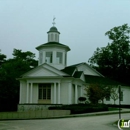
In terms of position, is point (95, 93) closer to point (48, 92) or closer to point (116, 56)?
point (48, 92)

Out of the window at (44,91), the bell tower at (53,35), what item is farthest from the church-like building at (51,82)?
the bell tower at (53,35)

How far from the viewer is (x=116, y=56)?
198 ft

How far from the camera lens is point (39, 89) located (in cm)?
4069

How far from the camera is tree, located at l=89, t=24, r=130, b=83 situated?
198 ft

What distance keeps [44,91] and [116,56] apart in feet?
80.9

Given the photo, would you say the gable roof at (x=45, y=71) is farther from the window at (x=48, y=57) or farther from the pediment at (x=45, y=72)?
the window at (x=48, y=57)

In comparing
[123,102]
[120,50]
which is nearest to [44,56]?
[123,102]

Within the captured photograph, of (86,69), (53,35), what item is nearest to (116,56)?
(86,69)

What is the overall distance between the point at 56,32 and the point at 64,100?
39.3 ft

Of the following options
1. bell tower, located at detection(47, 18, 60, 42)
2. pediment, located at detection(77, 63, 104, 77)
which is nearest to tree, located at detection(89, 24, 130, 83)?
pediment, located at detection(77, 63, 104, 77)

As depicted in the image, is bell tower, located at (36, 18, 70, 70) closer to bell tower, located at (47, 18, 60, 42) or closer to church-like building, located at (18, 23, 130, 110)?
church-like building, located at (18, 23, 130, 110)

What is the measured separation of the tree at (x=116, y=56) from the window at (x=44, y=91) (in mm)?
24156

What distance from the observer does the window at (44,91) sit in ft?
132

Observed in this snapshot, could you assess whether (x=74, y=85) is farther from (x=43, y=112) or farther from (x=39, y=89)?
(x=43, y=112)
